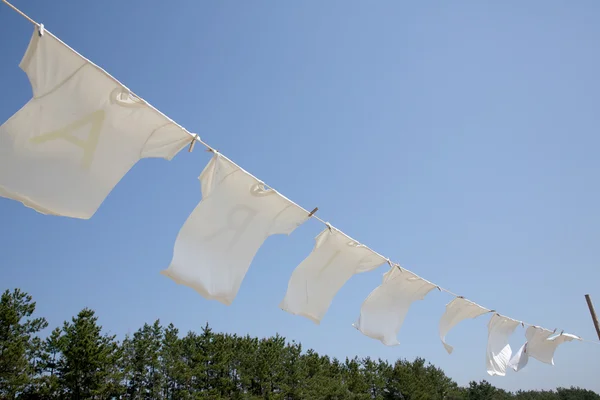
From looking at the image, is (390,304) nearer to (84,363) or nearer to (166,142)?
(166,142)

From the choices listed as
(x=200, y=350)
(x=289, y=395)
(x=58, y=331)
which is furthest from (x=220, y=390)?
(x=58, y=331)

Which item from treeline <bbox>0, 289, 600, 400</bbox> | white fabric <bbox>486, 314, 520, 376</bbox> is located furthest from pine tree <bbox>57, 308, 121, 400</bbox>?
white fabric <bbox>486, 314, 520, 376</bbox>

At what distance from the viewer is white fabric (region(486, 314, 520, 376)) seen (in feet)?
25.3

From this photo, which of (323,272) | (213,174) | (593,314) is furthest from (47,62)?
(593,314)

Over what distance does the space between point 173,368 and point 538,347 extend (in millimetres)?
25725

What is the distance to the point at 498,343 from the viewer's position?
7980 mm

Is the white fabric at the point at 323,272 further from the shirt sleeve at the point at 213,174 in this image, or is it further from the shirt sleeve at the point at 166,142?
the shirt sleeve at the point at 166,142

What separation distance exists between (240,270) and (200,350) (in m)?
29.7

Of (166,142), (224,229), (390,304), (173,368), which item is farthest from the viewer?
(173,368)

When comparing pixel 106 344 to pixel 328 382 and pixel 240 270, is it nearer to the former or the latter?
pixel 328 382

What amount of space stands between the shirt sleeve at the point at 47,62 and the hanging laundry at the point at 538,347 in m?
8.72

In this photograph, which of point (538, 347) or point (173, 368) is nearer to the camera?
point (538, 347)

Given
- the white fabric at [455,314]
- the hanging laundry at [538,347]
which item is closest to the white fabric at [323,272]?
the white fabric at [455,314]

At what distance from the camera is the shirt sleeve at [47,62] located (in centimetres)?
268
